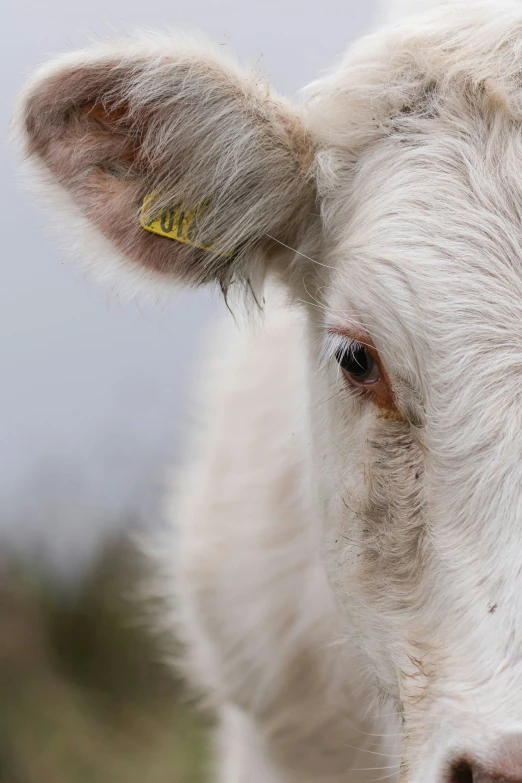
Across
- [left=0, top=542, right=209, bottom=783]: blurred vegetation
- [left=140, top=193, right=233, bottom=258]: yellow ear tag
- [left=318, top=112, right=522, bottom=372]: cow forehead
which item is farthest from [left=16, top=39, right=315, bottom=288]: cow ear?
[left=0, top=542, right=209, bottom=783]: blurred vegetation

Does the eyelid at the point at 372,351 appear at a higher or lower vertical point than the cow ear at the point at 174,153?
lower

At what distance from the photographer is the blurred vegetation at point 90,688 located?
571 centimetres

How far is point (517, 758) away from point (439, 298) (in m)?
0.81

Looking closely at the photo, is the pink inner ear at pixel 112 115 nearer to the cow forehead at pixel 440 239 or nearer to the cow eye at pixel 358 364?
the cow forehead at pixel 440 239

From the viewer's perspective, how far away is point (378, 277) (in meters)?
2.04

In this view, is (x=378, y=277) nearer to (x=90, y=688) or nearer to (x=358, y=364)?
(x=358, y=364)

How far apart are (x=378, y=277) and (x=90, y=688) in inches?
191

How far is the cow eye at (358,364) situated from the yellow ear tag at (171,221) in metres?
0.50

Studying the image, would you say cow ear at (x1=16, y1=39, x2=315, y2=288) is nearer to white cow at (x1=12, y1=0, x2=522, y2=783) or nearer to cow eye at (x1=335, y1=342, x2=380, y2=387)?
white cow at (x1=12, y1=0, x2=522, y2=783)

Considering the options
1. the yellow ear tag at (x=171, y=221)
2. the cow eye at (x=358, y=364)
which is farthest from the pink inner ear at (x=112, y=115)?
the cow eye at (x=358, y=364)

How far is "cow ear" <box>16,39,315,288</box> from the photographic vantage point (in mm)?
2281

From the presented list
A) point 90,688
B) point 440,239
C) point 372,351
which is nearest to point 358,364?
point 372,351

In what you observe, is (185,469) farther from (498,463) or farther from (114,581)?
(114,581)

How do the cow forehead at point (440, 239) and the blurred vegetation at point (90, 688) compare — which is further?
the blurred vegetation at point (90, 688)
